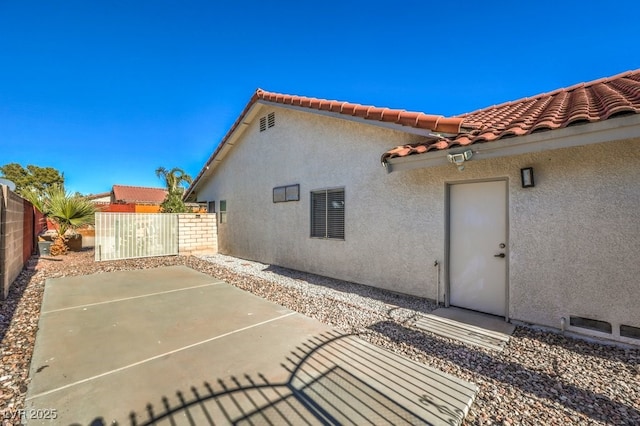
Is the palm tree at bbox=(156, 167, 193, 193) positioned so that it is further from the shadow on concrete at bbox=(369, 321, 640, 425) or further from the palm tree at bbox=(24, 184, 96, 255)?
the shadow on concrete at bbox=(369, 321, 640, 425)

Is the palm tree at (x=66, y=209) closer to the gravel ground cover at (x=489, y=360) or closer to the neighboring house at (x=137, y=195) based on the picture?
the gravel ground cover at (x=489, y=360)

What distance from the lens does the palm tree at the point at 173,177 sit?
22297mm

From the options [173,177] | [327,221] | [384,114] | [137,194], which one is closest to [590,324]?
[384,114]

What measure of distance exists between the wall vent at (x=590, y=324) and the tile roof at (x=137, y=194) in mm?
41055

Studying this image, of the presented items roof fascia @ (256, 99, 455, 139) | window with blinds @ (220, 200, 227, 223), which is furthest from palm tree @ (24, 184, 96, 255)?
roof fascia @ (256, 99, 455, 139)

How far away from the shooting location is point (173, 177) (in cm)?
2250

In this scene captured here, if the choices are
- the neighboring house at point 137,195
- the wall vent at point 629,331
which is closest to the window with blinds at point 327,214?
the wall vent at point 629,331

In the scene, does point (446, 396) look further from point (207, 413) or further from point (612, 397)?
point (207, 413)

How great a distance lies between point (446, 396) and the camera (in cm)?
280

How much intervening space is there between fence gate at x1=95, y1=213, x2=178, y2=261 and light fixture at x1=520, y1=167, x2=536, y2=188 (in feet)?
42.8

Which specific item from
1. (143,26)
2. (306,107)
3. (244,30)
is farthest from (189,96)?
(306,107)

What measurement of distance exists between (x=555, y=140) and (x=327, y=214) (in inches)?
221

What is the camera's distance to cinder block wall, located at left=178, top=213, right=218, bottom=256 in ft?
43.1

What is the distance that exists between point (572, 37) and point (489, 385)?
994cm
